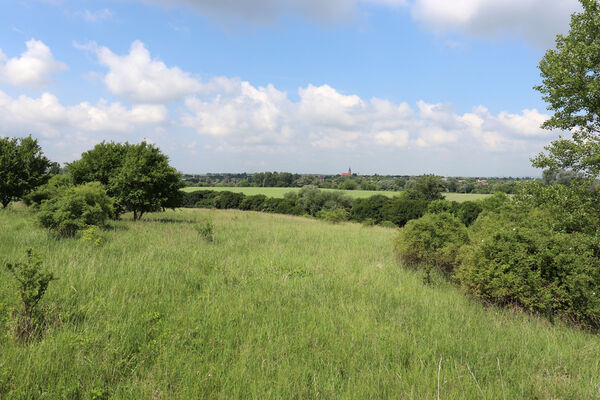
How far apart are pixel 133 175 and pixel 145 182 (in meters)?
0.85

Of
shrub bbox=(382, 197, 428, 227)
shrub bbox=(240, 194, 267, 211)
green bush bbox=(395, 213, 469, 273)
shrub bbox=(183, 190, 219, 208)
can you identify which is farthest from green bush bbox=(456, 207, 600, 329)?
shrub bbox=(183, 190, 219, 208)

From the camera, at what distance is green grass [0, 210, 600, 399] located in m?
3.23

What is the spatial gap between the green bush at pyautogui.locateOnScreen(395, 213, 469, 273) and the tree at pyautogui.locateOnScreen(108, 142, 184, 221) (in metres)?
16.7

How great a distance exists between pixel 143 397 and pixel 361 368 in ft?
8.23

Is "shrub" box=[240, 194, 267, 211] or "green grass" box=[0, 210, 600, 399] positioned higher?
"green grass" box=[0, 210, 600, 399]

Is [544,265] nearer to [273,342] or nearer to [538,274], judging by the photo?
[538,274]

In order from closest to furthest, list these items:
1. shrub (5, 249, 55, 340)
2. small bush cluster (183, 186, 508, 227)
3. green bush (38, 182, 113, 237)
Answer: shrub (5, 249, 55, 340) → green bush (38, 182, 113, 237) → small bush cluster (183, 186, 508, 227)

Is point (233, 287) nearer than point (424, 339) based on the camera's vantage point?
No

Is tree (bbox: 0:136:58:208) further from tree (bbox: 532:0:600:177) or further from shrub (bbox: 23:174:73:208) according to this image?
tree (bbox: 532:0:600:177)

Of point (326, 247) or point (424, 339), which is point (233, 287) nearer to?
point (424, 339)

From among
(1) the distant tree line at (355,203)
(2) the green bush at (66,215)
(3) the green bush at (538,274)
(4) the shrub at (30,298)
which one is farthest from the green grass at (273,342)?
(1) the distant tree line at (355,203)

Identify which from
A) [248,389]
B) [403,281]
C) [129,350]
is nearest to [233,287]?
[129,350]

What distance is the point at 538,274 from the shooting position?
5957 millimetres

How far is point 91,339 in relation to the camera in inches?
150
